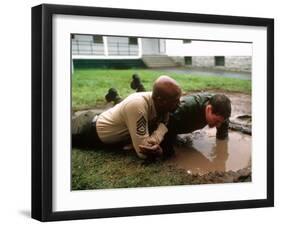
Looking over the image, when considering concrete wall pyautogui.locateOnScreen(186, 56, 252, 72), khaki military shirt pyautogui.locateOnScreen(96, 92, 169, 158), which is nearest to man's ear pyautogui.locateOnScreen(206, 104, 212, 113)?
concrete wall pyautogui.locateOnScreen(186, 56, 252, 72)

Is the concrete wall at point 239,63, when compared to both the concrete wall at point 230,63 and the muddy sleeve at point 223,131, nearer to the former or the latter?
the concrete wall at point 230,63

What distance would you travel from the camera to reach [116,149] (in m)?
3.76

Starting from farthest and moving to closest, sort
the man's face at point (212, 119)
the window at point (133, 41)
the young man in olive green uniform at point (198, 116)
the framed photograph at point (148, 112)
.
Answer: the man's face at point (212, 119) < the young man in olive green uniform at point (198, 116) < the window at point (133, 41) < the framed photograph at point (148, 112)

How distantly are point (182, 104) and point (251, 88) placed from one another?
1.51ft

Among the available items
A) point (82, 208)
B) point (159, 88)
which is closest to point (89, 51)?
point (159, 88)

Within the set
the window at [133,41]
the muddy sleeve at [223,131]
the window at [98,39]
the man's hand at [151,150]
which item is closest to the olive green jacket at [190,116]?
the muddy sleeve at [223,131]

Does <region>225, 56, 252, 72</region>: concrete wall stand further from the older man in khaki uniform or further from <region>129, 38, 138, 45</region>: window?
<region>129, 38, 138, 45</region>: window

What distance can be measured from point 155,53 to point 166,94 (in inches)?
8.5

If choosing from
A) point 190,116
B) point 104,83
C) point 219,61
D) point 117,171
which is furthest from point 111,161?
point 219,61

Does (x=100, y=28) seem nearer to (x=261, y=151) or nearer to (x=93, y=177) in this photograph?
(x=93, y=177)

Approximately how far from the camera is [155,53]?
381 centimetres

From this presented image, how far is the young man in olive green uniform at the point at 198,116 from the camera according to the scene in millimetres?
3871

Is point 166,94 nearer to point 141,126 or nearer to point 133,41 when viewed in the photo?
point 141,126

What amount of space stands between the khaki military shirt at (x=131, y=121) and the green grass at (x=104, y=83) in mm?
52
